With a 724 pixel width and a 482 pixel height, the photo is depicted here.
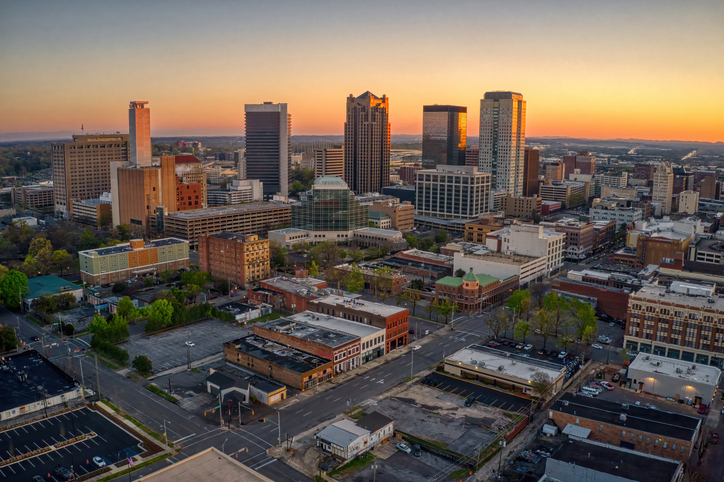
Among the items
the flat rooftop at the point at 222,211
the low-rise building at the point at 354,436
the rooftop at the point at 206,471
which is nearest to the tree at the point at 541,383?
the low-rise building at the point at 354,436

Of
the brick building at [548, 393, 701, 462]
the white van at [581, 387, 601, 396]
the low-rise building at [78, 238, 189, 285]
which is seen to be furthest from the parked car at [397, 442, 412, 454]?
the low-rise building at [78, 238, 189, 285]

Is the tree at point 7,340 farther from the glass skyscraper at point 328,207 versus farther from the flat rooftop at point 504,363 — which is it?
the glass skyscraper at point 328,207

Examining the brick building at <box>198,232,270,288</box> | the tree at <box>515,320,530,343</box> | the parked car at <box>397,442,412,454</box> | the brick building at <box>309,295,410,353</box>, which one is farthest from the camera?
the brick building at <box>198,232,270,288</box>

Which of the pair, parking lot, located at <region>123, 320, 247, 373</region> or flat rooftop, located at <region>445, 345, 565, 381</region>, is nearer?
flat rooftop, located at <region>445, 345, 565, 381</region>

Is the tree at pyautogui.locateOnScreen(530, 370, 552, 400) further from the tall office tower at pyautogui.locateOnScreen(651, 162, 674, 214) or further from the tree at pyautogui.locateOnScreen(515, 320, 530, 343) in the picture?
the tall office tower at pyautogui.locateOnScreen(651, 162, 674, 214)

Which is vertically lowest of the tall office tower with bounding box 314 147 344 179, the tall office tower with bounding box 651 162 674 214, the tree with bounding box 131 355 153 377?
the tree with bounding box 131 355 153 377

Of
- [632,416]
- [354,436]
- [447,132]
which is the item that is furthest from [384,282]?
[447,132]

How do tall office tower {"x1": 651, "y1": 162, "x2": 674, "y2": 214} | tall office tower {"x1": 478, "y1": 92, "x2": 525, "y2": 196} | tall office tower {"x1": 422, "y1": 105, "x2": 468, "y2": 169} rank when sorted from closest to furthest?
tall office tower {"x1": 651, "y1": 162, "x2": 674, "y2": 214} → tall office tower {"x1": 478, "y1": 92, "x2": 525, "y2": 196} → tall office tower {"x1": 422, "y1": 105, "x2": 468, "y2": 169}
